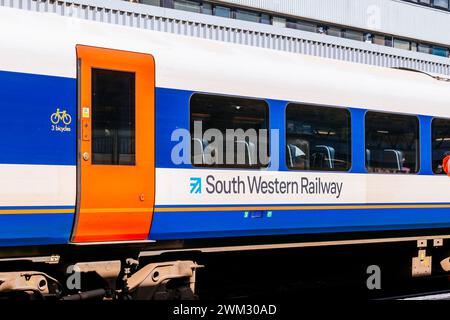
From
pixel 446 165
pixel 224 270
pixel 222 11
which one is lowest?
pixel 224 270

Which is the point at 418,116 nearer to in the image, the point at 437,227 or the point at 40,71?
the point at 437,227

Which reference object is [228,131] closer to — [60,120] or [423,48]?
[60,120]

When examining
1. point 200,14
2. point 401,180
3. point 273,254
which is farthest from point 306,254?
point 200,14

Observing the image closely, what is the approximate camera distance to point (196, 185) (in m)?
7.28

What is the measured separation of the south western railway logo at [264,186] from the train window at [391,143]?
77 cm

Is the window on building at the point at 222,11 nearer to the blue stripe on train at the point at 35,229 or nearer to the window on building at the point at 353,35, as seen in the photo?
the window on building at the point at 353,35

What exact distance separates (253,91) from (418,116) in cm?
286

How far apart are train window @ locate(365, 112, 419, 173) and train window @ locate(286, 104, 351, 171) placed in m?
0.41

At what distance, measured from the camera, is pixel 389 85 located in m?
9.11

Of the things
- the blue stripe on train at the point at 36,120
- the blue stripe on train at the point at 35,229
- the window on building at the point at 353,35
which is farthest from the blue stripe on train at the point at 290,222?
the window on building at the point at 353,35

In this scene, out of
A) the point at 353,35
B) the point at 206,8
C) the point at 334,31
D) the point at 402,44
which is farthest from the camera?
the point at 402,44

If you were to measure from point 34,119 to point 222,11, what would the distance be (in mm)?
14623

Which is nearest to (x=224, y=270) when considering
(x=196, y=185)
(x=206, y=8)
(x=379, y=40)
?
(x=196, y=185)
